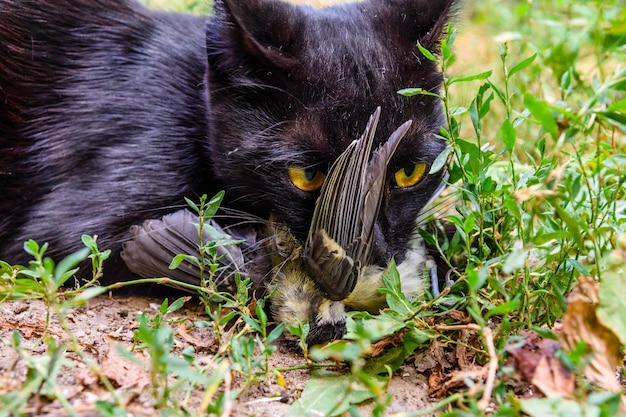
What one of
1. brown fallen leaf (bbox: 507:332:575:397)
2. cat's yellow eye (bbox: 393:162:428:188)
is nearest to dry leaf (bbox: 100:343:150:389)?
brown fallen leaf (bbox: 507:332:575:397)

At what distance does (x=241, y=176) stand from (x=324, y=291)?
1.61 feet

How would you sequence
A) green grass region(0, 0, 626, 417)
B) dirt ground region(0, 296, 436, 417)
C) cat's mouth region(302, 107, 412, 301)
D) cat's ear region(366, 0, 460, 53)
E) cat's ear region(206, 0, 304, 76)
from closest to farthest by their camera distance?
green grass region(0, 0, 626, 417), dirt ground region(0, 296, 436, 417), cat's mouth region(302, 107, 412, 301), cat's ear region(206, 0, 304, 76), cat's ear region(366, 0, 460, 53)

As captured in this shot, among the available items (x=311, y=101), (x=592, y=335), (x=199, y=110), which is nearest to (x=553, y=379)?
(x=592, y=335)

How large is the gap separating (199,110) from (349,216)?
33.9 inches

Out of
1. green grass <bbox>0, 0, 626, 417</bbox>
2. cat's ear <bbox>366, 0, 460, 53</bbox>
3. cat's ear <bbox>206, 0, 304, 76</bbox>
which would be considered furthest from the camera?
cat's ear <bbox>366, 0, 460, 53</bbox>

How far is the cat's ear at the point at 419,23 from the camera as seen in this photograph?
2035 mm

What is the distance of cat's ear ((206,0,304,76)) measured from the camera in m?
1.88

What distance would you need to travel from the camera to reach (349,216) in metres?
1.68

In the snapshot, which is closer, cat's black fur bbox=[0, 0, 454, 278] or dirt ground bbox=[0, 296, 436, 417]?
dirt ground bbox=[0, 296, 436, 417]

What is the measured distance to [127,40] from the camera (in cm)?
244

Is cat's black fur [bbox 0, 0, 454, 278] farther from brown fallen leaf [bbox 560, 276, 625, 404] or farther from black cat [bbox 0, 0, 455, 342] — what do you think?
brown fallen leaf [bbox 560, 276, 625, 404]

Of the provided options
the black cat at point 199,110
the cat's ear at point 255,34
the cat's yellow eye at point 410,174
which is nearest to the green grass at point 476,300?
the cat's yellow eye at point 410,174

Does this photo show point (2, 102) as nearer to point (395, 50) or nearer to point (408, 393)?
point (395, 50)

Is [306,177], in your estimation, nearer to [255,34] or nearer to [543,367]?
[255,34]
